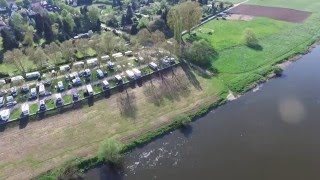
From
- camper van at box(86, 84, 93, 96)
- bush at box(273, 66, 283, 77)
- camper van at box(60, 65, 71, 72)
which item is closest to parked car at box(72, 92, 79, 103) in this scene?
camper van at box(86, 84, 93, 96)

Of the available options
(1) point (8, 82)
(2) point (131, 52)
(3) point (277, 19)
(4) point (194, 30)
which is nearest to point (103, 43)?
(2) point (131, 52)

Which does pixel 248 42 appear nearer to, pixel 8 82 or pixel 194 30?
pixel 194 30

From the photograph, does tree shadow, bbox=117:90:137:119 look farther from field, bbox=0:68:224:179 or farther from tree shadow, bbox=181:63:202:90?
tree shadow, bbox=181:63:202:90

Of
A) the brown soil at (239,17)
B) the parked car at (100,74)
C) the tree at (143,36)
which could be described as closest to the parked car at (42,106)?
the parked car at (100,74)

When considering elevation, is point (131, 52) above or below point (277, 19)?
above

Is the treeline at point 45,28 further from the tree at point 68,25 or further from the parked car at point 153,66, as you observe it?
the parked car at point 153,66

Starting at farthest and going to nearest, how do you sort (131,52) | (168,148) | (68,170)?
(131,52) < (168,148) < (68,170)
